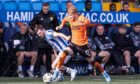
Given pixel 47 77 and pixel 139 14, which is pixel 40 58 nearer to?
pixel 47 77

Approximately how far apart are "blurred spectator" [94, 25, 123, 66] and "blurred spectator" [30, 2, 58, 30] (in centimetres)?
184

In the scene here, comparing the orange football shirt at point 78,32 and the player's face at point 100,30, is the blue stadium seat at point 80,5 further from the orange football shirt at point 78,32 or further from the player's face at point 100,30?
the orange football shirt at point 78,32

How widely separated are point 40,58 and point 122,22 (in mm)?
3166

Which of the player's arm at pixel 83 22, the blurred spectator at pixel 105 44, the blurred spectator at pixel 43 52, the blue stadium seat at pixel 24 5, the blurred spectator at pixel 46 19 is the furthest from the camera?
the blue stadium seat at pixel 24 5

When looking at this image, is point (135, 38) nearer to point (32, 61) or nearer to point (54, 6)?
point (54, 6)

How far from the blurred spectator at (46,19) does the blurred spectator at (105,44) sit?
6.03 ft

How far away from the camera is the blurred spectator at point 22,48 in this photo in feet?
51.8

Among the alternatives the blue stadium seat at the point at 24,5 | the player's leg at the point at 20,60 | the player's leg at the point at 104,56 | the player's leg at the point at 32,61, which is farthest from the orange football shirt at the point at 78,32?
the blue stadium seat at the point at 24,5

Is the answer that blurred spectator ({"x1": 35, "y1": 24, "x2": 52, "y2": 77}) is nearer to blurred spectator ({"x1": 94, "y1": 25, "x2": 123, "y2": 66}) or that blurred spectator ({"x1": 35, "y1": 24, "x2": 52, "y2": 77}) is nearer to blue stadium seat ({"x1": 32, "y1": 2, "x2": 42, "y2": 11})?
blurred spectator ({"x1": 94, "y1": 25, "x2": 123, "y2": 66})

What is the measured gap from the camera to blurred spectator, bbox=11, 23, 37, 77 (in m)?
15.8

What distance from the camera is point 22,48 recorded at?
1593cm

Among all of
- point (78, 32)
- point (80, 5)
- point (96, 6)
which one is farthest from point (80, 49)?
point (96, 6)

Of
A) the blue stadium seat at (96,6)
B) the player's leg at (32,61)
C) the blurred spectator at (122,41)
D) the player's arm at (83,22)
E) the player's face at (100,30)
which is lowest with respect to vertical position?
the player's leg at (32,61)

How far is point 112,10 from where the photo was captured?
1764 cm
